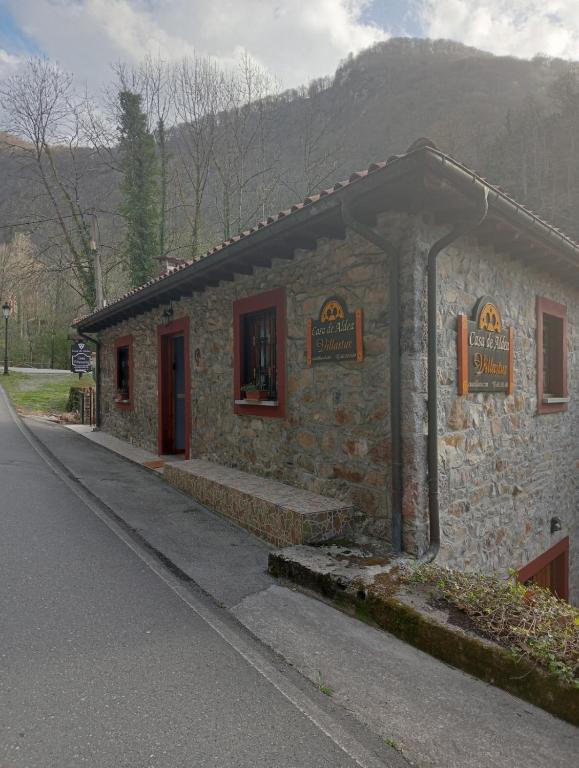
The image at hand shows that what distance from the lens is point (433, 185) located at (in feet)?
10.8

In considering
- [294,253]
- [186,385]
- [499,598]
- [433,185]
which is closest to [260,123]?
[186,385]

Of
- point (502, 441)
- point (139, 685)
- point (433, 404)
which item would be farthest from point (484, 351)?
point (139, 685)

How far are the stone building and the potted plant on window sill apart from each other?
2cm

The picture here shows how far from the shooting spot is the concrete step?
161 inches

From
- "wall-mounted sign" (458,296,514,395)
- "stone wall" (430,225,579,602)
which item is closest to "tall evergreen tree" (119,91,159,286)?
"stone wall" (430,225,579,602)

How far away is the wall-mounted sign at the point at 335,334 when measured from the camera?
4250 mm

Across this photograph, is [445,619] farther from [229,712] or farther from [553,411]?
[553,411]

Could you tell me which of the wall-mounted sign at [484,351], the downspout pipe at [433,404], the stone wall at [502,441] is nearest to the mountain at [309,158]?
the stone wall at [502,441]

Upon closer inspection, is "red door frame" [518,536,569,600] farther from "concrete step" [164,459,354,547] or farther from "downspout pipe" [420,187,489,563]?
"concrete step" [164,459,354,547]

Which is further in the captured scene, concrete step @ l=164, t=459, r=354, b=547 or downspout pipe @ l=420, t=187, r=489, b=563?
concrete step @ l=164, t=459, r=354, b=547

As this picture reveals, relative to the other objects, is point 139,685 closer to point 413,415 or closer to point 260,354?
point 413,415

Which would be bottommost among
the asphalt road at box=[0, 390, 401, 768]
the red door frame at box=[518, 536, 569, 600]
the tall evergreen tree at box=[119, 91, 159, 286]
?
the red door frame at box=[518, 536, 569, 600]

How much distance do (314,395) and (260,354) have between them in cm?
Result: 132

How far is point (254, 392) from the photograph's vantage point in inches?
219
